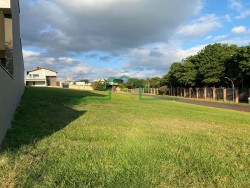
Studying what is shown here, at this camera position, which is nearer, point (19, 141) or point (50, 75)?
point (19, 141)

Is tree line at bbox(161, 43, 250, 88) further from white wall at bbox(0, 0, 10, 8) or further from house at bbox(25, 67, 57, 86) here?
house at bbox(25, 67, 57, 86)

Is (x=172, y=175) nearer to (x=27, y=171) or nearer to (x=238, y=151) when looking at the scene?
(x=27, y=171)

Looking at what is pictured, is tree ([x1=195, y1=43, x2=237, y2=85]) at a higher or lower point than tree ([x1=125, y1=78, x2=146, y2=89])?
higher

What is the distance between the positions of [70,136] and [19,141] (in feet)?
4.51

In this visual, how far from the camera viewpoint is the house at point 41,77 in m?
89.2

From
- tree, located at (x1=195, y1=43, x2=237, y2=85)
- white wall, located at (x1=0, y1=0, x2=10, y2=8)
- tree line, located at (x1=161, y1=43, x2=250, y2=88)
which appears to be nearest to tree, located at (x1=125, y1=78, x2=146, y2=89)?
tree line, located at (x1=161, y1=43, x2=250, y2=88)

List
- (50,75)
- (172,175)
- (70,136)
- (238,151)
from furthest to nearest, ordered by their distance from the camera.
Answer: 1. (50,75)
2. (70,136)
3. (238,151)
4. (172,175)

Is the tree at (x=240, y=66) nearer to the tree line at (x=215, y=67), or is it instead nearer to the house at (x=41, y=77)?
the tree line at (x=215, y=67)

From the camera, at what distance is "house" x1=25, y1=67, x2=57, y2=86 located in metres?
89.2

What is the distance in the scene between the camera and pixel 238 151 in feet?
23.3

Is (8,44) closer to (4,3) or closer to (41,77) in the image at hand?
(4,3)

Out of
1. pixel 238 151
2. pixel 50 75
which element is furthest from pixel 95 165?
pixel 50 75

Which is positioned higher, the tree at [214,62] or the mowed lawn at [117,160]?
the tree at [214,62]

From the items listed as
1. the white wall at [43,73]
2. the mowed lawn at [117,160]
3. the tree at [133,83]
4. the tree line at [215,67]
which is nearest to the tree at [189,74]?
the tree line at [215,67]
